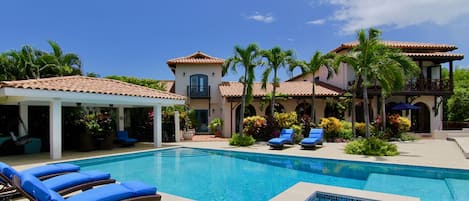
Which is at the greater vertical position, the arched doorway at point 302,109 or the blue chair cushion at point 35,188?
the arched doorway at point 302,109

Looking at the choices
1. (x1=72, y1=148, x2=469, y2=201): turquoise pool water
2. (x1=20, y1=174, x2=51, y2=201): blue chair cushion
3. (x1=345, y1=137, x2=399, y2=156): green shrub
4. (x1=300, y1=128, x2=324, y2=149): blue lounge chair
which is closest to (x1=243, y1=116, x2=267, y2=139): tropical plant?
(x1=300, y1=128, x2=324, y2=149): blue lounge chair

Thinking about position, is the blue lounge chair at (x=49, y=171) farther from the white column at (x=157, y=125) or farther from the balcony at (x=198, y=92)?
the balcony at (x=198, y=92)

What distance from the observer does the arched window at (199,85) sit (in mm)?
27453

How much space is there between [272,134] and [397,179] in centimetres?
1062

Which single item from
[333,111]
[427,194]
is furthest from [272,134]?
[427,194]

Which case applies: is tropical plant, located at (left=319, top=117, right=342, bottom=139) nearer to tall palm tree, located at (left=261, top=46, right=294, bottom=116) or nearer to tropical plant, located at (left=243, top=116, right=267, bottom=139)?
tropical plant, located at (left=243, top=116, right=267, bottom=139)

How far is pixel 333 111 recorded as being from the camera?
23.8m

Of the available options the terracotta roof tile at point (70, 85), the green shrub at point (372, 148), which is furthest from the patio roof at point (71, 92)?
the green shrub at point (372, 148)

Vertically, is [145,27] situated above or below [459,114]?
above

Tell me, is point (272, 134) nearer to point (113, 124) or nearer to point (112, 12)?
point (113, 124)

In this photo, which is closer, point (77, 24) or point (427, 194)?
point (427, 194)

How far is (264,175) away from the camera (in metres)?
9.96

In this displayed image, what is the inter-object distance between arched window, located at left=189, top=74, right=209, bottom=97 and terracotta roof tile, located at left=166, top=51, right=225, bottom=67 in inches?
56.8

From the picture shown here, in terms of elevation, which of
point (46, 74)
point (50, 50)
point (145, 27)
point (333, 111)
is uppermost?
point (145, 27)
